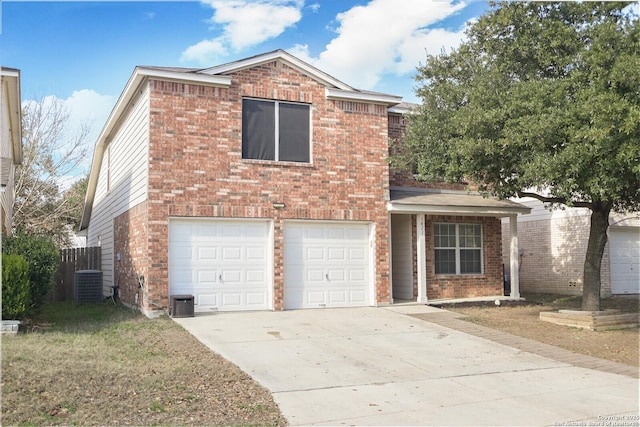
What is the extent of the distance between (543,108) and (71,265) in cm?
1626

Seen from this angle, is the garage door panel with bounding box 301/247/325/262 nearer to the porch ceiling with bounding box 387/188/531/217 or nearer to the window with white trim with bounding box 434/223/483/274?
the porch ceiling with bounding box 387/188/531/217

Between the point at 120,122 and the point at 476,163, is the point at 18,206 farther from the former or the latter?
the point at 476,163

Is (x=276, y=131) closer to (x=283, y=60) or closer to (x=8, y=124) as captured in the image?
(x=283, y=60)

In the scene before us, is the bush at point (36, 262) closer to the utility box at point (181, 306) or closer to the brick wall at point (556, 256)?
the utility box at point (181, 306)

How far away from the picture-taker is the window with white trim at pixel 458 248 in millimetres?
17359

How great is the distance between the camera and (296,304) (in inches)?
584

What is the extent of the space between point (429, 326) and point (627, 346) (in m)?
3.86

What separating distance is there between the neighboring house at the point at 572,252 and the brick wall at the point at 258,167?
8757 millimetres

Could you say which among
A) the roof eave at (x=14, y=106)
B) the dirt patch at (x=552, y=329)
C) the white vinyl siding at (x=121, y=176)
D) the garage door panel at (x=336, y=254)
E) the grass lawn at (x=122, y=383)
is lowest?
the dirt patch at (x=552, y=329)

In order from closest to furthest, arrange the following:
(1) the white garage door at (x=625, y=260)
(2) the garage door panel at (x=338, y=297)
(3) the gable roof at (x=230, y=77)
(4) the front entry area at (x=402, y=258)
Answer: (3) the gable roof at (x=230, y=77)
(2) the garage door panel at (x=338, y=297)
(4) the front entry area at (x=402, y=258)
(1) the white garage door at (x=625, y=260)

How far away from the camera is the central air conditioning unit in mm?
17406

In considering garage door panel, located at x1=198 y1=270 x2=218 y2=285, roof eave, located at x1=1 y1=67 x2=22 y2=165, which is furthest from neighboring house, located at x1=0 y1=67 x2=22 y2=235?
garage door panel, located at x1=198 y1=270 x2=218 y2=285

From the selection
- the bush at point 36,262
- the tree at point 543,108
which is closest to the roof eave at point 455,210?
the tree at point 543,108

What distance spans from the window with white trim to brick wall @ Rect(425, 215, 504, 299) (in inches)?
6.2
